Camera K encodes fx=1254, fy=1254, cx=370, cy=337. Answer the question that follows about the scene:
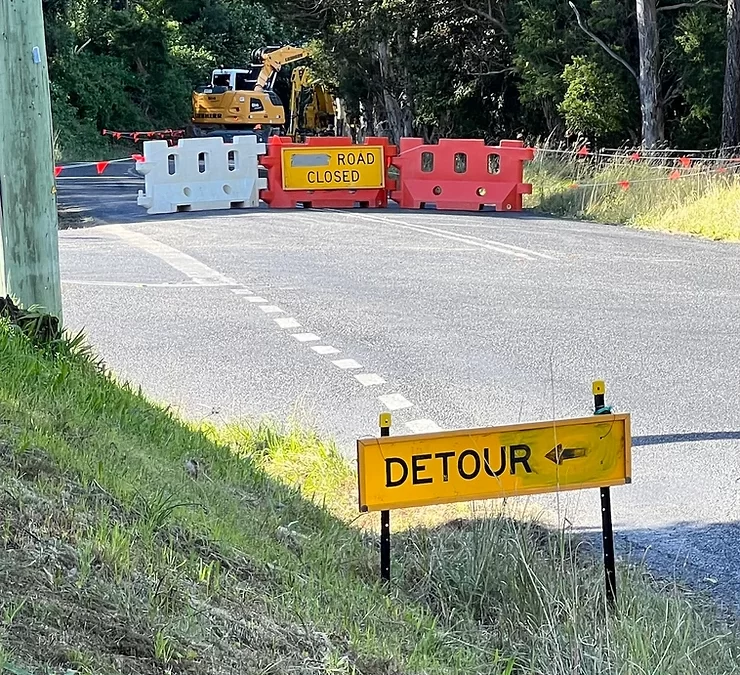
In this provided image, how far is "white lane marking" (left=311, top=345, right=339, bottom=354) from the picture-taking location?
10.1m

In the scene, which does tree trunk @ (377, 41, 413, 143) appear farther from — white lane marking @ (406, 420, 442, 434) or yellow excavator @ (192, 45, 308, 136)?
white lane marking @ (406, 420, 442, 434)

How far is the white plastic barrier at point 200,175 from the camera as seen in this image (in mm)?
23047

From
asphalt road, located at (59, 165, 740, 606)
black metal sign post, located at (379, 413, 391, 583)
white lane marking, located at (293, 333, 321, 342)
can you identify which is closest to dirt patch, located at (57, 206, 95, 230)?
asphalt road, located at (59, 165, 740, 606)

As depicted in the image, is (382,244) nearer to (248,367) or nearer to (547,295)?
(547,295)

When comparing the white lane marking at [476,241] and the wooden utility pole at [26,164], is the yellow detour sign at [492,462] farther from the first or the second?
the white lane marking at [476,241]

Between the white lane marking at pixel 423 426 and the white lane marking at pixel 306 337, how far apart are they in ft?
9.42

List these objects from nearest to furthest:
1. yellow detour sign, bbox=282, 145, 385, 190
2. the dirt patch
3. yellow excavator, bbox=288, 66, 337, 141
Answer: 1. the dirt patch
2. yellow detour sign, bbox=282, 145, 385, 190
3. yellow excavator, bbox=288, 66, 337, 141

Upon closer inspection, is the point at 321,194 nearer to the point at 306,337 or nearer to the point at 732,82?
the point at 732,82

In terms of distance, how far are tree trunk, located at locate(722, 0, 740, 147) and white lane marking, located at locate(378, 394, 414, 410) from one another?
774 inches

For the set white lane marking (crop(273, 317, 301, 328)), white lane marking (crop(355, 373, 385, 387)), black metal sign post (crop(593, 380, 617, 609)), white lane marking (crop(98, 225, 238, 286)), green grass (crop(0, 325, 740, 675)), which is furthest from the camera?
white lane marking (crop(98, 225, 238, 286))

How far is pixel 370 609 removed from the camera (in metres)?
4.38

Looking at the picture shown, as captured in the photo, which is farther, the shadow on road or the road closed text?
the road closed text

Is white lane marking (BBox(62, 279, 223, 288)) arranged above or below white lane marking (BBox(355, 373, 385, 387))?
above

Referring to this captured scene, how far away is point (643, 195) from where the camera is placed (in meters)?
21.3
